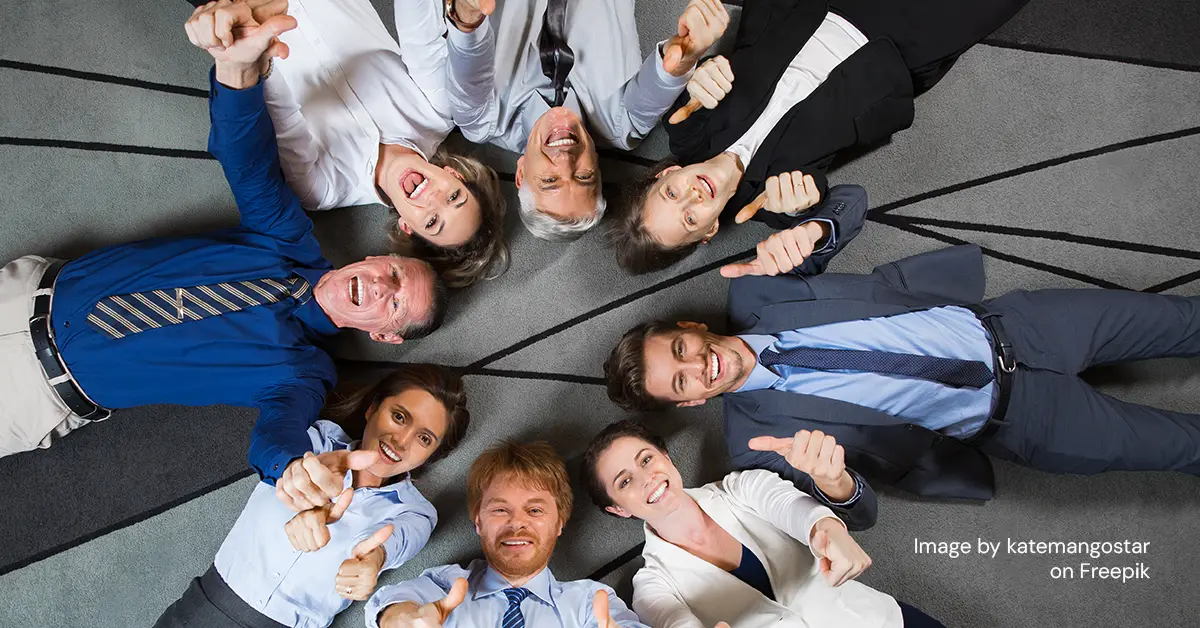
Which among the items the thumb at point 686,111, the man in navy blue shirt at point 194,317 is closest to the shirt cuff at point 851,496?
the thumb at point 686,111

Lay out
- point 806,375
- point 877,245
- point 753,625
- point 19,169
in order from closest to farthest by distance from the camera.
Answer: point 753,625, point 806,375, point 19,169, point 877,245

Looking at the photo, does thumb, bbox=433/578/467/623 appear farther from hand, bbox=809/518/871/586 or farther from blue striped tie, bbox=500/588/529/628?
hand, bbox=809/518/871/586

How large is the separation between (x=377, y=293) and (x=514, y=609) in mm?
883

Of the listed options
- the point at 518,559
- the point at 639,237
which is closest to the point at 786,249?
the point at 639,237

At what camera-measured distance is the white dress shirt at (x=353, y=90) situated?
1.97 m

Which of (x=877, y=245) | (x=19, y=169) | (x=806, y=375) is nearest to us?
(x=806, y=375)

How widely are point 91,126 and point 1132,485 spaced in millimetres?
3237

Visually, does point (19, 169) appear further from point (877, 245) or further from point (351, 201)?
point (877, 245)

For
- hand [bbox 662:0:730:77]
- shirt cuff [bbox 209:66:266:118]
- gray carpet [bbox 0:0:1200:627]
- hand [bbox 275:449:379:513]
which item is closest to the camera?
hand [bbox 275:449:379:513]

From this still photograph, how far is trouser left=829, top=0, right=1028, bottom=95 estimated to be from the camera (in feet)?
6.75

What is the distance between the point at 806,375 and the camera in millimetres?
2027

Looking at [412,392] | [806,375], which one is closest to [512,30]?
[412,392]

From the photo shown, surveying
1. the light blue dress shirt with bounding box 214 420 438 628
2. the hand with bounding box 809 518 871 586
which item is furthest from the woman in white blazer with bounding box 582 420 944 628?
the light blue dress shirt with bounding box 214 420 438 628

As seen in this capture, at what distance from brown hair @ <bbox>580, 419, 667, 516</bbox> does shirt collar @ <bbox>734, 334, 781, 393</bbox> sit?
0.89 ft
